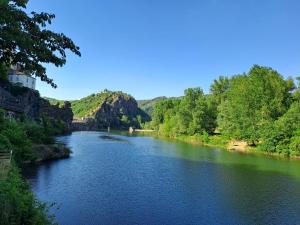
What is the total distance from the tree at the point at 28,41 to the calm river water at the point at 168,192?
18562mm

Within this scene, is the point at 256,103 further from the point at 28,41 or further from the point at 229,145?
the point at 28,41

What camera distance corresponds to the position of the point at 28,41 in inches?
483

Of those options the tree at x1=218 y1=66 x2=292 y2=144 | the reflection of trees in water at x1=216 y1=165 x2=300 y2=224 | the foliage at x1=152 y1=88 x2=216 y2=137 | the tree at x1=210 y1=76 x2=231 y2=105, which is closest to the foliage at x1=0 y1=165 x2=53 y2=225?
the reflection of trees in water at x1=216 y1=165 x2=300 y2=224

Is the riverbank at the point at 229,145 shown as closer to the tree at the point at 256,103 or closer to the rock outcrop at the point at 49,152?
the tree at the point at 256,103

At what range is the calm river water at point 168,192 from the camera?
3014 cm

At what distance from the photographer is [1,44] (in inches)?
486

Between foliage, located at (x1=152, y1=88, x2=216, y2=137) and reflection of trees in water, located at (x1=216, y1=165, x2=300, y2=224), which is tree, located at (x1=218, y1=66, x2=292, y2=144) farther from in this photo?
reflection of trees in water, located at (x1=216, y1=165, x2=300, y2=224)

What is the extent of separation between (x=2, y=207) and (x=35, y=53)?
7.48m

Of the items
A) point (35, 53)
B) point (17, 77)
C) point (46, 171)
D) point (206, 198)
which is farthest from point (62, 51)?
point (17, 77)

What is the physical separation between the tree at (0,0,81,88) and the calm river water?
18562 millimetres

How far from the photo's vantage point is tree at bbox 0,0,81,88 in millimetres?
12002

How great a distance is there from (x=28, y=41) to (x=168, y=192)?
30308 mm

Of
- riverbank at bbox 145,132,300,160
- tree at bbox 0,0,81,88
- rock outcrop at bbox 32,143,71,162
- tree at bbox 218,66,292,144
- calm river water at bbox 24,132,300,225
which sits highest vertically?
tree at bbox 218,66,292,144

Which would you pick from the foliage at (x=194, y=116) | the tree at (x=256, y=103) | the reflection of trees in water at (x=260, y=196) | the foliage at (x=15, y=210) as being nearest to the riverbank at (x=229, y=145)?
the tree at (x=256, y=103)
